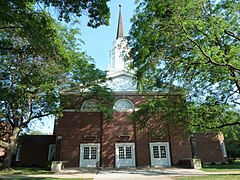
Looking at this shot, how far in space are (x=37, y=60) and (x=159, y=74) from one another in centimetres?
798

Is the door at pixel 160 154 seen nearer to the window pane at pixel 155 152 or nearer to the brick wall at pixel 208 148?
the window pane at pixel 155 152

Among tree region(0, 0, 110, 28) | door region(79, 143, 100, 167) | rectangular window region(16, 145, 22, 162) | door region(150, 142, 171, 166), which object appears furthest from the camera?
rectangular window region(16, 145, 22, 162)

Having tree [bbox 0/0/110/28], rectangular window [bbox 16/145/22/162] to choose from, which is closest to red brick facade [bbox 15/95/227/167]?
rectangular window [bbox 16/145/22/162]

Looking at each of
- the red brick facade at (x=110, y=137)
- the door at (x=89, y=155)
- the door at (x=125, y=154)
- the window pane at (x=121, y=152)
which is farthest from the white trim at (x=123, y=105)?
the door at (x=89, y=155)

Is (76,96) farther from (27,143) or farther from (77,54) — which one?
(27,143)

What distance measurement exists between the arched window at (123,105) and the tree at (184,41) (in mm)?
10838

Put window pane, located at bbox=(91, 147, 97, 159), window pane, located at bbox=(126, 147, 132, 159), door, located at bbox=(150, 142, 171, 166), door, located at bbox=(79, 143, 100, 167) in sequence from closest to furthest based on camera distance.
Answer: door, located at bbox=(79, 143, 100, 167) < door, located at bbox=(150, 142, 171, 166) < window pane, located at bbox=(91, 147, 97, 159) < window pane, located at bbox=(126, 147, 132, 159)

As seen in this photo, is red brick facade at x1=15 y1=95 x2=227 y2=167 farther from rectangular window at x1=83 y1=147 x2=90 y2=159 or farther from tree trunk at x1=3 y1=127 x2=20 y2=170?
tree trunk at x1=3 y1=127 x2=20 y2=170

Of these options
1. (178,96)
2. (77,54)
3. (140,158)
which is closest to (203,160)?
(140,158)

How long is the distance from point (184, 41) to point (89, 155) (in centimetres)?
1565

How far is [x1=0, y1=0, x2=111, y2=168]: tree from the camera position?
6508 millimetres

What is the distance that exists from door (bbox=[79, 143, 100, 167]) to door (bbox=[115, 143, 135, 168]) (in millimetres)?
1997

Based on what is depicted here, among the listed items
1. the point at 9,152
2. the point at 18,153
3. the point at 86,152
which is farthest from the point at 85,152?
the point at 18,153

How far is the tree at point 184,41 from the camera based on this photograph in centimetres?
673
